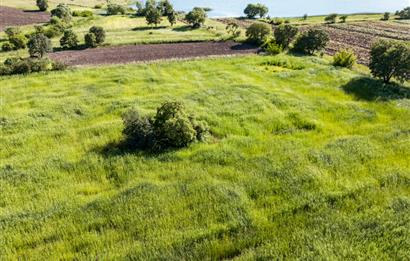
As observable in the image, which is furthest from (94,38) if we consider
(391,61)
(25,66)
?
(391,61)

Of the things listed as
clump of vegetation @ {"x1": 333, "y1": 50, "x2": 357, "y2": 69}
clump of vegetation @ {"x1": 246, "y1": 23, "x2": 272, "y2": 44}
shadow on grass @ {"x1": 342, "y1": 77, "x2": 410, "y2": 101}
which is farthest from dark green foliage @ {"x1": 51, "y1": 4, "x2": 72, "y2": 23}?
shadow on grass @ {"x1": 342, "y1": 77, "x2": 410, "y2": 101}

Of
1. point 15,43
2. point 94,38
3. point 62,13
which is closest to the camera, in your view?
point 15,43

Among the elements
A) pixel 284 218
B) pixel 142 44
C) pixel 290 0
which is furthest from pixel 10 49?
pixel 290 0

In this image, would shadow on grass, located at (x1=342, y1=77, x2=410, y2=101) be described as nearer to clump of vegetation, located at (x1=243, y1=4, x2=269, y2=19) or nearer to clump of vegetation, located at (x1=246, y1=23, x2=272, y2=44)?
clump of vegetation, located at (x1=246, y1=23, x2=272, y2=44)

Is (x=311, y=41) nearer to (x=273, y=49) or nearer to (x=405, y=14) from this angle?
(x=273, y=49)

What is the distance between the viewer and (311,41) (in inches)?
2036

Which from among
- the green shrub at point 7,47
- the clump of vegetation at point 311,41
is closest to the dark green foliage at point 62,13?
the green shrub at point 7,47

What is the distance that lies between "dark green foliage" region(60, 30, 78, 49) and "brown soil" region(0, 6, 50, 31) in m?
20.5

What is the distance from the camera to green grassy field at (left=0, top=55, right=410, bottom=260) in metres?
15.5

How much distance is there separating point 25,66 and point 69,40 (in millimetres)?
14922

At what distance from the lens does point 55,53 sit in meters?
53.9

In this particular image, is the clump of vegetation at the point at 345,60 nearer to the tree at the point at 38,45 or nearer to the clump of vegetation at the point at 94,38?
the clump of vegetation at the point at 94,38

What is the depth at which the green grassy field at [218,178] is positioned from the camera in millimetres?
15453

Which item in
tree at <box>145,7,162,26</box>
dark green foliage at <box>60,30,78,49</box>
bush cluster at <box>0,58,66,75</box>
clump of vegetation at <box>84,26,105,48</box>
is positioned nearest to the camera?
bush cluster at <box>0,58,66,75</box>
